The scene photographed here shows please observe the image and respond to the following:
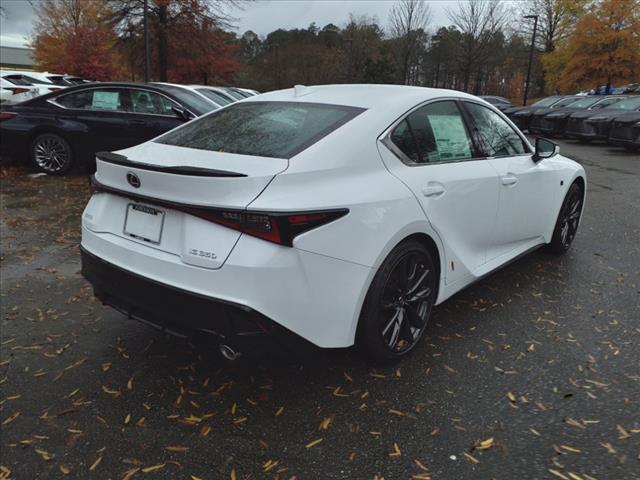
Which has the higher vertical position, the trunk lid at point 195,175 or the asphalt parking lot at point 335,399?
the trunk lid at point 195,175

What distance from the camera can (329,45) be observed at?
180 ft

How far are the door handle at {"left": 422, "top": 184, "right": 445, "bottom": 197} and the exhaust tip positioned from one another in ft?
4.55

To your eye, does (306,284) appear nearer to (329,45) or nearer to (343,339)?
(343,339)

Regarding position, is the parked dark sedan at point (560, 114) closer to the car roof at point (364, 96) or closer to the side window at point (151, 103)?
the side window at point (151, 103)

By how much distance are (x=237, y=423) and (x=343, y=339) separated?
66 cm

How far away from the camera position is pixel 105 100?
8.71m

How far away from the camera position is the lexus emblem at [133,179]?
2.72 m

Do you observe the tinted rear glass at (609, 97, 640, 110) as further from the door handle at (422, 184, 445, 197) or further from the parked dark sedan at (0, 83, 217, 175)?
the door handle at (422, 184, 445, 197)

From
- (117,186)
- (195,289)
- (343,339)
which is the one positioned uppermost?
(117,186)

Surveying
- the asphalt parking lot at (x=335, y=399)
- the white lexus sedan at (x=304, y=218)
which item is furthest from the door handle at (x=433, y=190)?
the asphalt parking lot at (x=335, y=399)

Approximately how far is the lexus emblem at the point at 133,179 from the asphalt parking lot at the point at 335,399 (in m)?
0.85

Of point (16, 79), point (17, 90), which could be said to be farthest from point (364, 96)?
point (16, 79)

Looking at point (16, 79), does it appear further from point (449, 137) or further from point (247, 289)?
point (247, 289)

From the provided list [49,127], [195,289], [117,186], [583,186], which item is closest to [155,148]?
[117,186]
